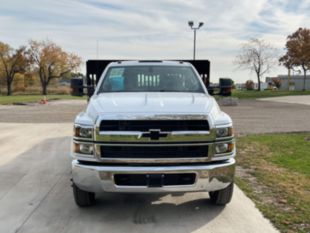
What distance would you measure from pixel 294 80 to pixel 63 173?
78.9 metres

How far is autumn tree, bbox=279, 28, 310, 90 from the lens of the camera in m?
51.9

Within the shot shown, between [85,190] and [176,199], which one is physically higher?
[85,190]

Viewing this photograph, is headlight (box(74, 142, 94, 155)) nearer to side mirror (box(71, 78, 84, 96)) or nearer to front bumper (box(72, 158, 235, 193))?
front bumper (box(72, 158, 235, 193))

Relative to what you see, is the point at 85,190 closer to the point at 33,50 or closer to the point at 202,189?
the point at 202,189

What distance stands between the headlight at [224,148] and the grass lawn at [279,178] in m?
0.98

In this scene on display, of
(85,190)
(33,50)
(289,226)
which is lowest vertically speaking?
(289,226)

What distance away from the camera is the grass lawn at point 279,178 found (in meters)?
4.56

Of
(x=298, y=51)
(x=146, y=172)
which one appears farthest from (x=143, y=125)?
(x=298, y=51)

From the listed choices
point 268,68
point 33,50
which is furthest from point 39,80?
point 268,68

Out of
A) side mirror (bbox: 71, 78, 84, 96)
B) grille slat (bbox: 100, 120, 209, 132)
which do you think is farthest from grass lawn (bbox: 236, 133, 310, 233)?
side mirror (bbox: 71, 78, 84, 96)

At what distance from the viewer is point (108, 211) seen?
482 centimetres

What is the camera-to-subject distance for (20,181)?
245 inches

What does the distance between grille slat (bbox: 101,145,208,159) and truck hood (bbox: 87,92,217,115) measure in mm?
401

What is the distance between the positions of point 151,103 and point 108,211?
1518mm
